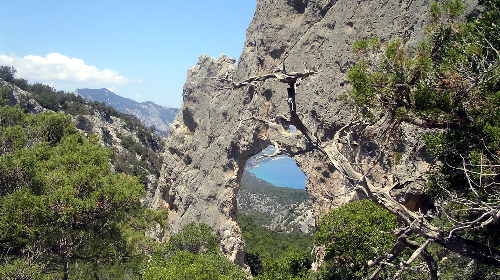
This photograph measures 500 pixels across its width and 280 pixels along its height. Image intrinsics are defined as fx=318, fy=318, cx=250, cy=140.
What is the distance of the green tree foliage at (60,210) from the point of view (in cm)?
970

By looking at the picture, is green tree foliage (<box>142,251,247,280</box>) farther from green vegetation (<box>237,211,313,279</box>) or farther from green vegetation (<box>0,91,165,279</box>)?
green vegetation (<box>0,91,165,279</box>)

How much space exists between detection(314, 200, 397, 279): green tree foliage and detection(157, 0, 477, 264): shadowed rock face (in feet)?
5.59

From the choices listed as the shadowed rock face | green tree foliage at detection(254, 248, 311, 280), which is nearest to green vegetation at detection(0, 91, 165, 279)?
green tree foliage at detection(254, 248, 311, 280)

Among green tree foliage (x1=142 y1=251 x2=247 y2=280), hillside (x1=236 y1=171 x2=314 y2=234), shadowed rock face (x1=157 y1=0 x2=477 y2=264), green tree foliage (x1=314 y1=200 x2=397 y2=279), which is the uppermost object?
shadowed rock face (x1=157 y1=0 x2=477 y2=264)

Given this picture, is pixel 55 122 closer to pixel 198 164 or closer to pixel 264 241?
pixel 198 164

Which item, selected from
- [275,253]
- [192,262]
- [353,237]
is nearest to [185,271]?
[192,262]

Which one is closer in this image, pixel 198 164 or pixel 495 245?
pixel 495 245

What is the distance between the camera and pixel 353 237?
941 cm

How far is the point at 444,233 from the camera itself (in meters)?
5.69

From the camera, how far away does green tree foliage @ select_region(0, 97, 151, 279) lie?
9.70 metres

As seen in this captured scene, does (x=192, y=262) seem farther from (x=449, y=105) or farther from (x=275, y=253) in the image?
(x=275, y=253)

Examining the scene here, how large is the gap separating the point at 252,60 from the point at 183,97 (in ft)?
26.6

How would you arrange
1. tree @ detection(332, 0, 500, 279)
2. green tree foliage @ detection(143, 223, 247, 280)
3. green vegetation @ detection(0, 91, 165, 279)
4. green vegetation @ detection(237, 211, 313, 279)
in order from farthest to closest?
green vegetation @ detection(237, 211, 313, 279) → green vegetation @ detection(0, 91, 165, 279) → green tree foliage @ detection(143, 223, 247, 280) → tree @ detection(332, 0, 500, 279)

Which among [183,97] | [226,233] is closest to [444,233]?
[226,233]
